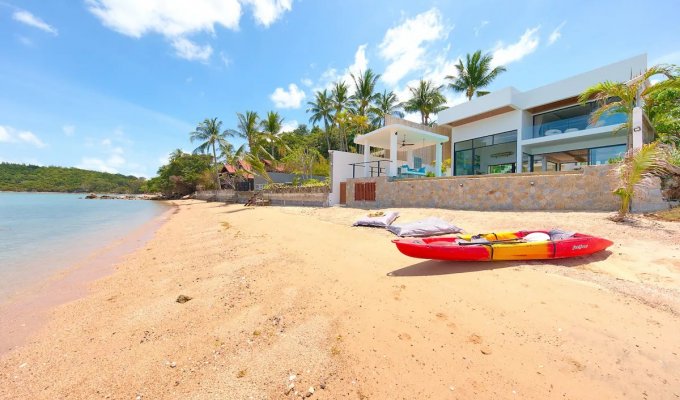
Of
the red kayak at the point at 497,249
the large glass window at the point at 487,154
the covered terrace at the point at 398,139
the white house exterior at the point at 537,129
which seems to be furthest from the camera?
the large glass window at the point at 487,154

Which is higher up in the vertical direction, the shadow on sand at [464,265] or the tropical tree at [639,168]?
the tropical tree at [639,168]

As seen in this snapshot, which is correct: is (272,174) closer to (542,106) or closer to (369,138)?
(369,138)

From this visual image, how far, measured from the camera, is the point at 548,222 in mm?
8258

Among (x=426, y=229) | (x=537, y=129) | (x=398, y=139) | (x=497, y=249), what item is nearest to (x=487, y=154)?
(x=537, y=129)

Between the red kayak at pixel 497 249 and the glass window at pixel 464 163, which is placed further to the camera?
the glass window at pixel 464 163

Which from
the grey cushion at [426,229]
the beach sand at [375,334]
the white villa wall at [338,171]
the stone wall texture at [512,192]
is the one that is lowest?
the beach sand at [375,334]

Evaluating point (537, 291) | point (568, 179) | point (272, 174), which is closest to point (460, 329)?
point (537, 291)

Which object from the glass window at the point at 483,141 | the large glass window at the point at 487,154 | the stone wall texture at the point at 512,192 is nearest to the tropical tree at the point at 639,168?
the stone wall texture at the point at 512,192

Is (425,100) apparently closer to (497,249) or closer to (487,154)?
(487,154)

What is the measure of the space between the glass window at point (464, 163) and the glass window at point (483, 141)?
0.69 meters

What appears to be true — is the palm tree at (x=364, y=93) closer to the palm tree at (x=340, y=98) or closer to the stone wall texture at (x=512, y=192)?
the palm tree at (x=340, y=98)

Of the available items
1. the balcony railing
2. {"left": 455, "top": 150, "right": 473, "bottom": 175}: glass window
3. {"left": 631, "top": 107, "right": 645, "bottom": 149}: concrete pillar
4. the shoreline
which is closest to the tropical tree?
{"left": 631, "top": 107, "right": 645, "bottom": 149}: concrete pillar

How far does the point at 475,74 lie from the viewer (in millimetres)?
26469

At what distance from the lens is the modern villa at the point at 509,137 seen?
15.2 m
